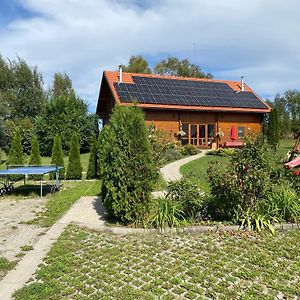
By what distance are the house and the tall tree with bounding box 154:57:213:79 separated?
70.3 ft

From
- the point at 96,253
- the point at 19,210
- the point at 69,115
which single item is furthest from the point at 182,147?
the point at 96,253

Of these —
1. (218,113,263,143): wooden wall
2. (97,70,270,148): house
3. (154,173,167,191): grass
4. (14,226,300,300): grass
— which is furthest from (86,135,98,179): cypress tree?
Answer: (218,113,263,143): wooden wall

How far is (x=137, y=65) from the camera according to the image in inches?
1811

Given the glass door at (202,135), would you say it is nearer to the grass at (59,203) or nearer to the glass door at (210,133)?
the glass door at (210,133)

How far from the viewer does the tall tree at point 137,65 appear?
45562mm

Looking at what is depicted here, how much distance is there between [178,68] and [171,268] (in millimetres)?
46689

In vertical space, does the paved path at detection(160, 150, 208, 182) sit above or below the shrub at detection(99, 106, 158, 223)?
below

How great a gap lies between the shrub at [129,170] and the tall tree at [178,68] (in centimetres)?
4337

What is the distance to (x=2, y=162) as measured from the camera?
75.3 feet

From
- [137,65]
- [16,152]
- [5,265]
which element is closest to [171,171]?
[16,152]

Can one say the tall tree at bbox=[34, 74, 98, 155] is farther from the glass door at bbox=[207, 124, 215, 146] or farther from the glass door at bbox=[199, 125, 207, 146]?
the glass door at bbox=[207, 124, 215, 146]

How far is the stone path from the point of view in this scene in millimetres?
4031

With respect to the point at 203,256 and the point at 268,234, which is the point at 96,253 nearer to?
→ the point at 203,256

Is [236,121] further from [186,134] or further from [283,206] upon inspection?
[283,206]
